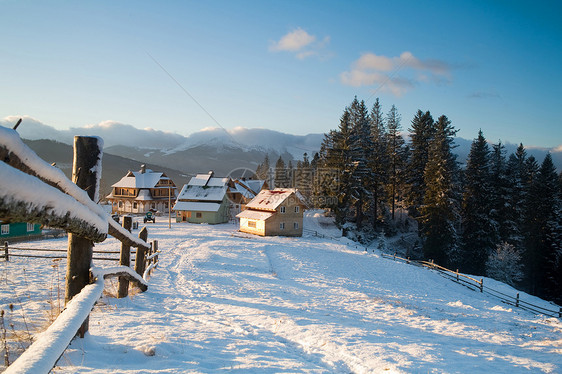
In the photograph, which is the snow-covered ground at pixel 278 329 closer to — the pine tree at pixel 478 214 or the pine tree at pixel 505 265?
the pine tree at pixel 478 214

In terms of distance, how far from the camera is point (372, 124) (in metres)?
62.9

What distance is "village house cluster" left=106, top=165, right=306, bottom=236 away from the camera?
137 ft

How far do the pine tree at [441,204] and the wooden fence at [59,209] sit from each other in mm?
42634

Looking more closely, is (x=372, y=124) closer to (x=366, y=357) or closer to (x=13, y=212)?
(x=366, y=357)

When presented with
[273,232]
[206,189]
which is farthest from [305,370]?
[206,189]

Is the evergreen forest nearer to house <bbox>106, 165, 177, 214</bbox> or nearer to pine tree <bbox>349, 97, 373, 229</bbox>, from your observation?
pine tree <bbox>349, 97, 373, 229</bbox>

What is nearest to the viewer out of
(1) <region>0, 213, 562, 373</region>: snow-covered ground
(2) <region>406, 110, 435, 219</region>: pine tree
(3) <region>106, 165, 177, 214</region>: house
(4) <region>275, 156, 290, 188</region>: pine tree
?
(1) <region>0, 213, 562, 373</region>: snow-covered ground

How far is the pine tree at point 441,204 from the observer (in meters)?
39.4

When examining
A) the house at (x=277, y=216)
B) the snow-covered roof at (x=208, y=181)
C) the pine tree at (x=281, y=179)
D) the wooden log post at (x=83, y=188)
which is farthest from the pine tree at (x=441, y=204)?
the pine tree at (x=281, y=179)

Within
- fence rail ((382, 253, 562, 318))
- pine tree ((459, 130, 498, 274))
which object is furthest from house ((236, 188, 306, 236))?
pine tree ((459, 130, 498, 274))

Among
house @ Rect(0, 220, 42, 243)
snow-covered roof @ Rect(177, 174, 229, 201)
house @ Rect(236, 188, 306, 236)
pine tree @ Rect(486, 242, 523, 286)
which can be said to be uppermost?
snow-covered roof @ Rect(177, 174, 229, 201)

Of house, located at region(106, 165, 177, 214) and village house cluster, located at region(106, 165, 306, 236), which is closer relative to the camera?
village house cluster, located at region(106, 165, 306, 236)

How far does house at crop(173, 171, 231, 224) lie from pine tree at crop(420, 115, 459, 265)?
3210 centimetres

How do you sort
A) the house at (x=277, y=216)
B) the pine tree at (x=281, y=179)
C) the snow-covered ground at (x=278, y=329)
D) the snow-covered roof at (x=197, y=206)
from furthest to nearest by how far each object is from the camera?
the pine tree at (x=281, y=179) < the snow-covered roof at (x=197, y=206) < the house at (x=277, y=216) < the snow-covered ground at (x=278, y=329)
